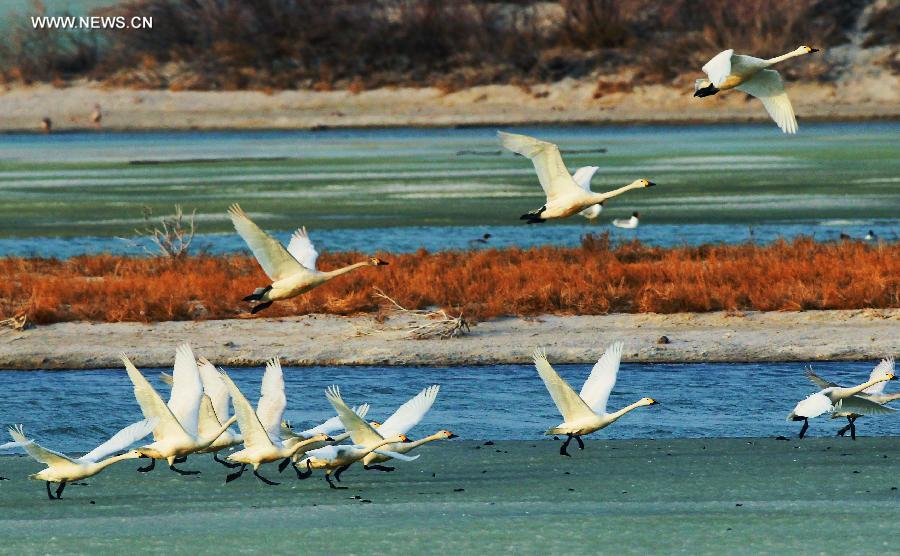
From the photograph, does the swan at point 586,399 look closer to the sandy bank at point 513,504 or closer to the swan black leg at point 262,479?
the sandy bank at point 513,504

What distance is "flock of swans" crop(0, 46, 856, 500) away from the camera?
36.9ft

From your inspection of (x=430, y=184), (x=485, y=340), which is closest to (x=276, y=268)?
(x=485, y=340)

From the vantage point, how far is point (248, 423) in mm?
11234

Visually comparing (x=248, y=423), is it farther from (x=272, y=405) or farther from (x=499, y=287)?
(x=499, y=287)

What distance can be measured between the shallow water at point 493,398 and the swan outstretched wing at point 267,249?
2.13 m

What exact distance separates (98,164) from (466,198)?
15276mm

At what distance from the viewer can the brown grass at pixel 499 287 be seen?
65.4 ft

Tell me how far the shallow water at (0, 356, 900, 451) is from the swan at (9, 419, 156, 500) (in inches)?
110

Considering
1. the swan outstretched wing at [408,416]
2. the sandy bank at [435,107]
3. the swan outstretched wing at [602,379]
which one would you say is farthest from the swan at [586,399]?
the sandy bank at [435,107]

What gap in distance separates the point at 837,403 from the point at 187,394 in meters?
4.70

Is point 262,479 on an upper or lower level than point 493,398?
upper

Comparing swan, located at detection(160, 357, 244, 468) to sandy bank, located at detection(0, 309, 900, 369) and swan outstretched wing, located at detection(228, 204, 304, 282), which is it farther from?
sandy bank, located at detection(0, 309, 900, 369)

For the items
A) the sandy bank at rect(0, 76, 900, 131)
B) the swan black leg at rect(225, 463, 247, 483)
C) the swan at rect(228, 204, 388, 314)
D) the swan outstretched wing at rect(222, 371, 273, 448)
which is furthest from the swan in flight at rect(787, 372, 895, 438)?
the sandy bank at rect(0, 76, 900, 131)

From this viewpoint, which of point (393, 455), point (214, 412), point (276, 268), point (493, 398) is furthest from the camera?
point (493, 398)
